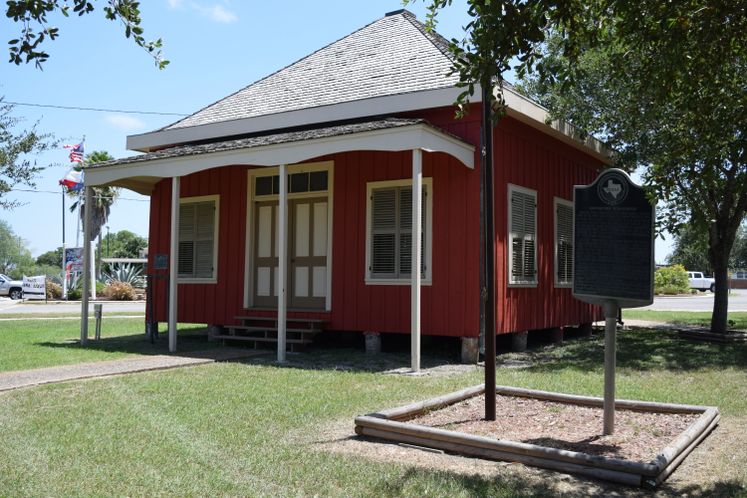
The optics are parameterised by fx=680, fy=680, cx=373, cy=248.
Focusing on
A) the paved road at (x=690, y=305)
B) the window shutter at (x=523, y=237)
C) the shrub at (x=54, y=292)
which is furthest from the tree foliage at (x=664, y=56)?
the shrub at (x=54, y=292)

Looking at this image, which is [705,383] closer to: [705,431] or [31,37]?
[705,431]

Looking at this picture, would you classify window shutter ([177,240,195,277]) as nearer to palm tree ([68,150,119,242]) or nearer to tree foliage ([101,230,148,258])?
palm tree ([68,150,119,242])

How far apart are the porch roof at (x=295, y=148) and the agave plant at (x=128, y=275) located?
83.5 feet

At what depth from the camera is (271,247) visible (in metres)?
12.2

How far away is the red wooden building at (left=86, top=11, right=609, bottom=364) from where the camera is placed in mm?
10008

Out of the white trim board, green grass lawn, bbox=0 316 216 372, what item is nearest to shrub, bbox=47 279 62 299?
green grass lawn, bbox=0 316 216 372

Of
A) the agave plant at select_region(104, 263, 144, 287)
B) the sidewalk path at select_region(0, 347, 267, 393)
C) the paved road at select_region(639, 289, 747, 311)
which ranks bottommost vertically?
the sidewalk path at select_region(0, 347, 267, 393)

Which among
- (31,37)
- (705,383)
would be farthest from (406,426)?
(705,383)

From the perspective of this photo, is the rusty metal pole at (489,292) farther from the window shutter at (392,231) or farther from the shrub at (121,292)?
the shrub at (121,292)

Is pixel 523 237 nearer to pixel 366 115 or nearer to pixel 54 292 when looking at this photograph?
pixel 366 115

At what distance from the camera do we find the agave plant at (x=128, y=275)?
36.3 meters

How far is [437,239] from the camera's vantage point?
1028 centimetres

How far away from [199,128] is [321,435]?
29.0 ft

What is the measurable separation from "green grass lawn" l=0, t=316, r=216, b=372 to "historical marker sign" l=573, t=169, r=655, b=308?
7260mm
